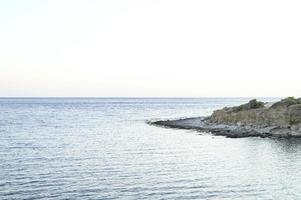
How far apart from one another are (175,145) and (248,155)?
12319mm

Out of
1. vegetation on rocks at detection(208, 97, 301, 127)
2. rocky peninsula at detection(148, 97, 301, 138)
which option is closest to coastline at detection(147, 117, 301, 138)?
rocky peninsula at detection(148, 97, 301, 138)

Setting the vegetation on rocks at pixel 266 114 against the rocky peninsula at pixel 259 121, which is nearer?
the rocky peninsula at pixel 259 121

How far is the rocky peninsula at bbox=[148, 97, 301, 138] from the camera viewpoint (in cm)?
7506

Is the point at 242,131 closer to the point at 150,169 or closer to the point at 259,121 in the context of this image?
the point at 259,121

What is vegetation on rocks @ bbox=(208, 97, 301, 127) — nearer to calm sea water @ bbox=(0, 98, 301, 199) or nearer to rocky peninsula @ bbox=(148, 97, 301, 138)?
rocky peninsula @ bbox=(148, 97, 301, 138)

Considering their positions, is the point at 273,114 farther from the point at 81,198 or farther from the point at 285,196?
the point at 81,198

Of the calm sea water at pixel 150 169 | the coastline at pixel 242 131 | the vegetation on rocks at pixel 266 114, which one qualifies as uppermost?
the vegetation on rocks at pixel 266 114

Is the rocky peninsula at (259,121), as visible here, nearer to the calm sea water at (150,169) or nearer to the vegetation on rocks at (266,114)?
the vegetation on rocks at (266,114)

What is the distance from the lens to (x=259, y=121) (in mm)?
82625

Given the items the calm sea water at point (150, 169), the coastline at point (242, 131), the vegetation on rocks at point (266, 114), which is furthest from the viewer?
the vegetation on rocks at point (266, 114)

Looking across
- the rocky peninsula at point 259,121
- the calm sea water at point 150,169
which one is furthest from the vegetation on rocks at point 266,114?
the calm sea water at point 150,169

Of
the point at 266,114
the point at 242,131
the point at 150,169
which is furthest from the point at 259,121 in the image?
the point at 150,169

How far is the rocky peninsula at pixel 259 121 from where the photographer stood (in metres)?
75.1

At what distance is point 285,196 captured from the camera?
32562 mm
